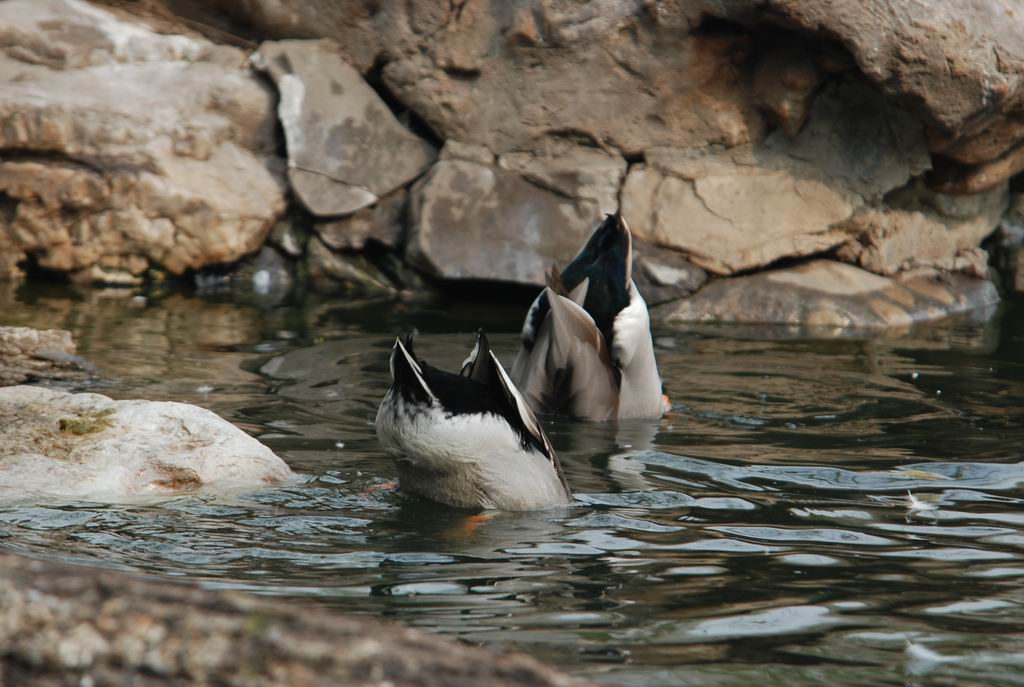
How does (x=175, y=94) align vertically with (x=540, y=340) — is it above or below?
above

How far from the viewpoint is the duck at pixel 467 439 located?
13.1 ft

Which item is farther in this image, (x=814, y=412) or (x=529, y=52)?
(x=529, y=52)

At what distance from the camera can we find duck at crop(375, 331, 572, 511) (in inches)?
157

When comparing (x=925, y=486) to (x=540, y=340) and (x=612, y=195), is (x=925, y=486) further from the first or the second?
(x=612, y=195)

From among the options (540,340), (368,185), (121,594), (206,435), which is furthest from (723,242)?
(121,594)

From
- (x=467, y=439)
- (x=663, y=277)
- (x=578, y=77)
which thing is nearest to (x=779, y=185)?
(x=663, y=277)

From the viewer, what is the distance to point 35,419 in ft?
14.5

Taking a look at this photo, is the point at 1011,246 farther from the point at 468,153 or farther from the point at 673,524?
the point at 673,524

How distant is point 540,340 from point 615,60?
147 inches

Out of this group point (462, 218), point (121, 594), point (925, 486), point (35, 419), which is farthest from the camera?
point (462, 218)

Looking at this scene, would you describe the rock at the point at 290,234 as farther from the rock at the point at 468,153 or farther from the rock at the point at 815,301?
the rock at the point at 815,301

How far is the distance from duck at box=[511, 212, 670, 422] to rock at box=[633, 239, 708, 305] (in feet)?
8.41

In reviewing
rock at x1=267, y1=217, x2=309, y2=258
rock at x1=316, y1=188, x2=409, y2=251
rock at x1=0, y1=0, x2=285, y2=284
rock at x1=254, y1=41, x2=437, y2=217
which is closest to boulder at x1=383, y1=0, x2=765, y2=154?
rock at x1=254, y1=41, x2=437, y2=217

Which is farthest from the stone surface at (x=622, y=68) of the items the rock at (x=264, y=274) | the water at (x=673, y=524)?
the water at (x=673, y=524)
